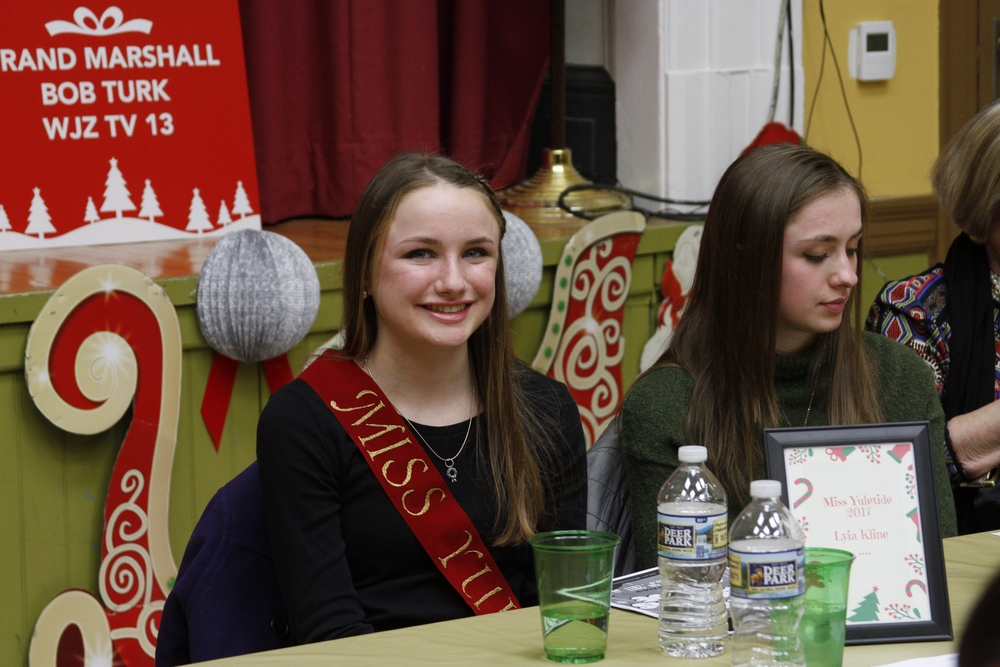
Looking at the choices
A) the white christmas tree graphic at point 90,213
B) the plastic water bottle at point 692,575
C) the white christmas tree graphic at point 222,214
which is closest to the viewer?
the plastic water bottle at point 692,575

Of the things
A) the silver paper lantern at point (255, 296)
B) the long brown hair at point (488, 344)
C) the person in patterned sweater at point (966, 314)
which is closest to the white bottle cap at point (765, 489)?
the long brown hair at point (488, 344)

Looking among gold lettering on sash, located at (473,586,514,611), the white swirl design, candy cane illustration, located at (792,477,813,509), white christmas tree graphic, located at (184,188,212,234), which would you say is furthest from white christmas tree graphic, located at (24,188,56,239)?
candy cane illustration, located at (792,477,813,509)

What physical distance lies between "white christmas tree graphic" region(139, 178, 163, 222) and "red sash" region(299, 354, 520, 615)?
44.3 inches

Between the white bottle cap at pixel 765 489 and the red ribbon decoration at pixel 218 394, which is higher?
the white bottle cap at pixel 765 489

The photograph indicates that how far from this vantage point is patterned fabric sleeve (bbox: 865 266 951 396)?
206cm

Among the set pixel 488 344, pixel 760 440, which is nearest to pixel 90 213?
pixel 488 344

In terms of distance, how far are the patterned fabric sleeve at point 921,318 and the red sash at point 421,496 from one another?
2.95ft

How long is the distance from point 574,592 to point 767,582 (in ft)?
0.61

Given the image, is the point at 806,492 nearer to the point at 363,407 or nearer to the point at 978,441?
the point at 363,407

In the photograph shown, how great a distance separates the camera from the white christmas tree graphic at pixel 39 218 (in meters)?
2.39

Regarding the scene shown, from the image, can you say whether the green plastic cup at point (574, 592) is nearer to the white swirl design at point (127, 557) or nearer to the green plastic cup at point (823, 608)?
the green plastic cup at point (823, 608)

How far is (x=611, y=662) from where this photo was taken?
1.17 metres

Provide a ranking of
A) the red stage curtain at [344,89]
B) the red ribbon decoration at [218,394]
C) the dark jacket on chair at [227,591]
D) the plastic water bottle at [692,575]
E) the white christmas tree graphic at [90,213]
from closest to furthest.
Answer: the plastic water bottle at [692,575] < the dark jacket on chair at [227,591] < the red ribbon decoration at [218,394] < the white christmas tree graphic at [90,213] < the red stage curtain at [344,89]

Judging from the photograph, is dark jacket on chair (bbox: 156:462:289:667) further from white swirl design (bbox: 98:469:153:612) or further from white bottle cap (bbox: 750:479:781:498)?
white swirl design (bbox: 98:469:153:612)
